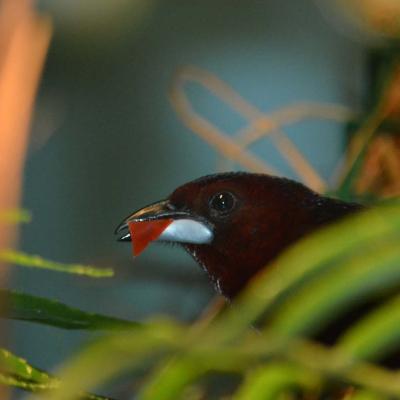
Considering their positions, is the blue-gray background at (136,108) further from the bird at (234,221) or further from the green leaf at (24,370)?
the green leaf at (24,370)

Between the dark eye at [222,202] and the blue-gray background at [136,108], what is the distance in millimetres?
1273

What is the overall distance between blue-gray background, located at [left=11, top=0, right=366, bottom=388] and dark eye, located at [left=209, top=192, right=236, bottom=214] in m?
1.27

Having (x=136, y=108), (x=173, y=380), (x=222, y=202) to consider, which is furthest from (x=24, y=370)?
(x=136, y=108)

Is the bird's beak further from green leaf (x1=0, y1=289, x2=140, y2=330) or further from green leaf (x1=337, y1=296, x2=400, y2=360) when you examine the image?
green leaf (x1=337, y1=296, x2=400, y2=360)

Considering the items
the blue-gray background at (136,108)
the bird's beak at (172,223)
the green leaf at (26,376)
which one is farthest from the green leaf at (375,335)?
the blue-gray background at (136,108)

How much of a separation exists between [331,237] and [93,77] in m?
2.23

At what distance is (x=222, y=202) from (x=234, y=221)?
0.03m

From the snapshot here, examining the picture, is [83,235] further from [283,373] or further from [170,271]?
[283,373]

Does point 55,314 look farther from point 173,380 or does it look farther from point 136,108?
point 136,108

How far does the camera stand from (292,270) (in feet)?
1.02

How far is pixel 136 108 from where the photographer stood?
248cm

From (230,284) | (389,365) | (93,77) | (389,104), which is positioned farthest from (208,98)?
(389,365)

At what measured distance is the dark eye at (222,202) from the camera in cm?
112

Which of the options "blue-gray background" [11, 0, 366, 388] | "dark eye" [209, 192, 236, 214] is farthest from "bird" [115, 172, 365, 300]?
"blue-gray background" [11, 0, 366, 388]
